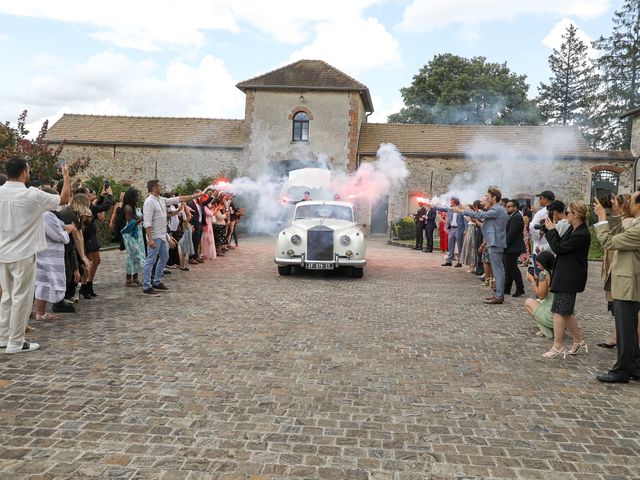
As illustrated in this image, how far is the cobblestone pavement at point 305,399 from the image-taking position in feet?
10.7

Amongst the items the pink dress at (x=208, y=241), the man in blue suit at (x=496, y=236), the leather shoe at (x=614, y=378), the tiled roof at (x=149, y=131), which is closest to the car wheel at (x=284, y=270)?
the pink dress at (x=208, y=241)

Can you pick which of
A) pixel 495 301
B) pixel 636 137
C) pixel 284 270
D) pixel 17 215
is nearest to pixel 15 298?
pixel 17 215

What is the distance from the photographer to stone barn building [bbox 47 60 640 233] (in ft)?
92.3

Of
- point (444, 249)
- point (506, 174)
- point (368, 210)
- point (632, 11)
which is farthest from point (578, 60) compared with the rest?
point (444, 249)

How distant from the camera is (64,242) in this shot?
6.98m

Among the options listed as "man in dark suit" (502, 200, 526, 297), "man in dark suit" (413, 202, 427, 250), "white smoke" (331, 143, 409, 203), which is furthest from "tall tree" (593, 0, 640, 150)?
"man in dark suit" (502, 200, 526, 297)

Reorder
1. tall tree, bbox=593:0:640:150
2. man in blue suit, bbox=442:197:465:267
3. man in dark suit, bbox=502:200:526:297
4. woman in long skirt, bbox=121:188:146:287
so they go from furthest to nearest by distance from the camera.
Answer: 1. tall tree, bbox=593:0:640:150
2. man in blue suit, bbox=442:197:465:267
3. man in dark suit, bbox=502:200:526:297
4. woman in long skirt, bbox=121:188:146:287

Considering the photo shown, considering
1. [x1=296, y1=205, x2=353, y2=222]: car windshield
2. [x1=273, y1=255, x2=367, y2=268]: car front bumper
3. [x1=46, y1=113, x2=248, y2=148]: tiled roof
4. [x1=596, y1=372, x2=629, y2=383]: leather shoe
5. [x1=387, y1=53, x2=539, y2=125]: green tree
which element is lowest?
[x1=596, y1=372, x2=629, y2=383]: leather shoe

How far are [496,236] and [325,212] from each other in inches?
185

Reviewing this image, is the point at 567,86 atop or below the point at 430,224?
atop

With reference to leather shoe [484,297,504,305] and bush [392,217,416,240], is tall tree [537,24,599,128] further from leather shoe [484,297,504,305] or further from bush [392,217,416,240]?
leather shoe [484,297,504,305]

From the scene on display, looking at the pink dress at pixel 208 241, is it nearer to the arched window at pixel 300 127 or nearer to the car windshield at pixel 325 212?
the car windshield at pixel 325 212

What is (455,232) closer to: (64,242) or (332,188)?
(64,242)

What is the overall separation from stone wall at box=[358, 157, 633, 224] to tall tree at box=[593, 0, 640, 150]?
19.7m
